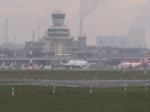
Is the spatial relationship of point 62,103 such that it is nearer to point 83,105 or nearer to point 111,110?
point 83,105

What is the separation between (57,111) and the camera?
1196 inches

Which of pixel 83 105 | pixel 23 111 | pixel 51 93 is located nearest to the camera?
pixel 23 111

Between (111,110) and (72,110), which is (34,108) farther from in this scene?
(111,110)

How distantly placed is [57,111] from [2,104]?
20.2 feet

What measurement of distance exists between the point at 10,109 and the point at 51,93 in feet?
50.1

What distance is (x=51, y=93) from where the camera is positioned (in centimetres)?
4653

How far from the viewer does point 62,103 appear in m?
35.9

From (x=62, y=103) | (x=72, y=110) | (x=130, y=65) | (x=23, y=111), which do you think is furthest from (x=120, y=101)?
(x=130, y=65)

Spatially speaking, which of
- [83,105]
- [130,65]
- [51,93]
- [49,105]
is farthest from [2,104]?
[130,65]

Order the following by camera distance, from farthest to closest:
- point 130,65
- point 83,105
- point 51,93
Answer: point 130,65
point 51,93
point 83,105

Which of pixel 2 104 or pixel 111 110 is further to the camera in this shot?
pixel 2 104

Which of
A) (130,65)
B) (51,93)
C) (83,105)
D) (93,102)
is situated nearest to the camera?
(83,105)

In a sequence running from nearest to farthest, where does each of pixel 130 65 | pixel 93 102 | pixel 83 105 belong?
pixel 83 105 < pixel 93 102 < pixel 130 65

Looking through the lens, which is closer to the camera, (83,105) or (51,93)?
(83,105)
